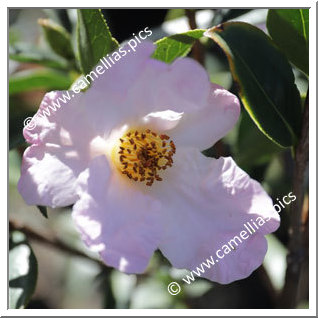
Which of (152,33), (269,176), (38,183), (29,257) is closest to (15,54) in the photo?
(152,33)

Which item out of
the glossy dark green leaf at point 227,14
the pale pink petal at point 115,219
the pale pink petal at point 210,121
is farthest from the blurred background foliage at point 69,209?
the pale pink petal at point 115,219

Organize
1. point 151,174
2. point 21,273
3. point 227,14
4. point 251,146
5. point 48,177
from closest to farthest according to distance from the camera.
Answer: point 48,177 < point 151,174 < point 21,273 < point 227,14 < point 251,146

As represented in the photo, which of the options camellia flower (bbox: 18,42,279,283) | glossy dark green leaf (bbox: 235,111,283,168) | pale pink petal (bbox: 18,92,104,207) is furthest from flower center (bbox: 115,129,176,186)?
glossy dark green leaf (bbox: 235,111,283,168)

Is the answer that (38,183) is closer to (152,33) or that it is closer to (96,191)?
(96,191)

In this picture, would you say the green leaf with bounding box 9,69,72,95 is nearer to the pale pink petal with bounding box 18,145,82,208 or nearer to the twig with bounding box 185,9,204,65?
the twig with bounding box 185,9,204,65

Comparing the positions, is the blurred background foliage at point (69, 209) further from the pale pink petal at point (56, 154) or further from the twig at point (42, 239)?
the pale pink petal at point (56, 154)

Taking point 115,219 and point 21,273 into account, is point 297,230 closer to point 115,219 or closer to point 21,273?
point 115,219

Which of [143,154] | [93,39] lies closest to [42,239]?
[143,154]
